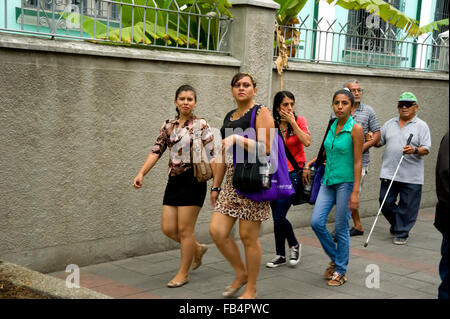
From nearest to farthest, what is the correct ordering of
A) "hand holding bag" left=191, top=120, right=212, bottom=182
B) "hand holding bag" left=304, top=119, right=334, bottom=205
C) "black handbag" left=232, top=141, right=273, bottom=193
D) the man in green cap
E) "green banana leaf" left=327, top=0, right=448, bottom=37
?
"black handbag" left=232, top=141, right=273, bottom=193 → "hand holding bag" left=191, top=120, right=212, bottom=182 → "hand holding bag" left=304, top=119, right=334, bottom=205 → the man in green cap → "green banana leaf" left=327, top=0, right=448, bottom=37

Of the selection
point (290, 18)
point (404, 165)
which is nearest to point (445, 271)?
point (404, 165)

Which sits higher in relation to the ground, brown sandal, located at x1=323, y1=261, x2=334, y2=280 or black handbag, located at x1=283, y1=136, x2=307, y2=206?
black handbag, located at x1=283, y1=136, x2=307, y2=206

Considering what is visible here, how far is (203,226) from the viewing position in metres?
7.41

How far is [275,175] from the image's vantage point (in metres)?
5.10

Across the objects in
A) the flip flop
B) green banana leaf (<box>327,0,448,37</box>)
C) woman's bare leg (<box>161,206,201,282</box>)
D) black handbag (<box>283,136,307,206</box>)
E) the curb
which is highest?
green banana leaf (<box>327,0,448,37</box>)

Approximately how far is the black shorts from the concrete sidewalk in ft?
2.63

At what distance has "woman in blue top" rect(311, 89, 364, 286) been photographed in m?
5.75

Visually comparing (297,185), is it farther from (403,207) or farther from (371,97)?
(371,97)

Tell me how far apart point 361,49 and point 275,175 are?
505 cm

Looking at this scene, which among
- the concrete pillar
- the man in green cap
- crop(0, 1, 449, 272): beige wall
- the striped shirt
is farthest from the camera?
the striped shirt

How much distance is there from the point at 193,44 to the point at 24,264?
3.34 meters

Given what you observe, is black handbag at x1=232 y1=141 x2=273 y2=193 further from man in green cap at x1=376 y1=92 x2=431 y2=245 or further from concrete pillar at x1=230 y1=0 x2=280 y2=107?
man in green cap at x1=376 y1=92 x2=431 y2=245

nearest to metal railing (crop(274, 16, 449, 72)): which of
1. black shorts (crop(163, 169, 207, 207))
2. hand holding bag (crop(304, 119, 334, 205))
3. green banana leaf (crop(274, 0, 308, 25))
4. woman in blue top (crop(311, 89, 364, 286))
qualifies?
green banana leaf (crop(274, 0, 308, 25))

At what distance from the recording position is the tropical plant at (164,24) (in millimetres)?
6590
